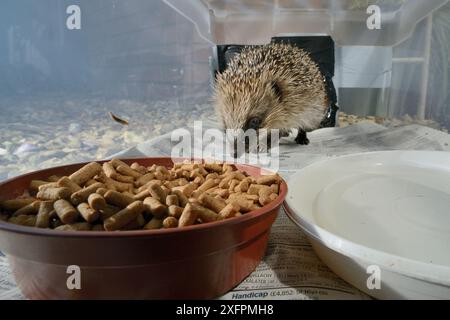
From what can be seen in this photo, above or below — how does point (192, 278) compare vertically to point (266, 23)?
below

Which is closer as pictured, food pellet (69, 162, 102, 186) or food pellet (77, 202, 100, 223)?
food pellet (77, 202, 100, 223)

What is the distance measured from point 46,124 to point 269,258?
3.90 ft

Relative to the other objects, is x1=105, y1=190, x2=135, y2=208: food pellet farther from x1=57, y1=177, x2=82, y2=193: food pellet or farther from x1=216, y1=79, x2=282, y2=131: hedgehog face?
x1=216, y1=79, x2=282, y2=131: hedgehog face

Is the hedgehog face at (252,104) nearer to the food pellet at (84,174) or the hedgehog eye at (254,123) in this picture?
the hedgehog eye at (254,123)

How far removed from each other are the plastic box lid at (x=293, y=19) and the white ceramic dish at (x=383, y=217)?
3.38 feet

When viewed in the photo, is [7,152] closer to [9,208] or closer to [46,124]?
[46,124]

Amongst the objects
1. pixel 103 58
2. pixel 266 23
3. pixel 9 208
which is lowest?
pixel 9 208

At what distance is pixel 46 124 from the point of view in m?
1.47

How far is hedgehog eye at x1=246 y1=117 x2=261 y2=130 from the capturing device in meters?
1.70

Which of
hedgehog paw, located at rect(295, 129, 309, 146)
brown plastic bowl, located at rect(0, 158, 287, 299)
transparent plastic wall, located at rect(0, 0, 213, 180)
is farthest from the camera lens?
hedgehog paw, located at rect(295, 129, 309, 146)

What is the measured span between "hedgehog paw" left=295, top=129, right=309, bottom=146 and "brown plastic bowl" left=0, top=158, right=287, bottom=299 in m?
1.18

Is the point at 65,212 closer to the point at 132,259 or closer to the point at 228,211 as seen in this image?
the point at 132,259

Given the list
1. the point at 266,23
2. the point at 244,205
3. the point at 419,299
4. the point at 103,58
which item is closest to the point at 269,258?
the point at 244,205

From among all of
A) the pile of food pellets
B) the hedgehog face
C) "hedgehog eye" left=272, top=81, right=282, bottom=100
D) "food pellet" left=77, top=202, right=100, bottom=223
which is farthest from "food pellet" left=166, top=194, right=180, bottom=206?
"hedgehog eye" left=272, top=81, right=282, bottom=100
